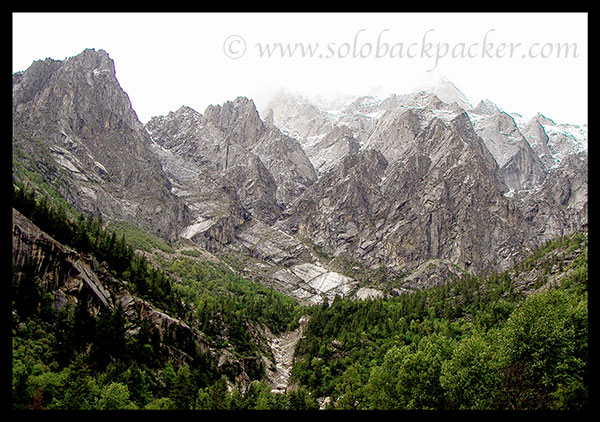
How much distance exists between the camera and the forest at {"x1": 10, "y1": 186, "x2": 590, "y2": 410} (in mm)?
32250

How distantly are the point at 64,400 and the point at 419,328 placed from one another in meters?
69.0

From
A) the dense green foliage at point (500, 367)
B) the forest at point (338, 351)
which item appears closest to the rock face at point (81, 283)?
the forest at point (338, 351)

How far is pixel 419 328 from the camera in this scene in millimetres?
86500

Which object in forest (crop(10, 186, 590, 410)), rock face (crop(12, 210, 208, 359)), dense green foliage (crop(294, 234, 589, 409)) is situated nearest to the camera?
dense green foliage (crop(294, 234, 589, 409))

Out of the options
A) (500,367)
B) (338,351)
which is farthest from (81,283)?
(338,351)

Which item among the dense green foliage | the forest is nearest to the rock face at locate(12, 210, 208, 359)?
the forest

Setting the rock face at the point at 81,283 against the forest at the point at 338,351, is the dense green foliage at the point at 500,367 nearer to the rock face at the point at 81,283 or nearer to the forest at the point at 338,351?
the forest at the point at 338,351

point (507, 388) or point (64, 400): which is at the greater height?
point (507, 388)

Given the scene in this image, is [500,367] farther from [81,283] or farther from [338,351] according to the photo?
[338,351]

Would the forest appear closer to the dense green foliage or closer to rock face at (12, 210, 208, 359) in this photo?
the dense green foliage

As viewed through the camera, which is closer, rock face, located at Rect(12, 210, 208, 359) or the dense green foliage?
the dense green foliage

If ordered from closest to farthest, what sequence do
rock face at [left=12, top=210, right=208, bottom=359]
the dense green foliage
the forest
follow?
the dense green foliage
the forest
rock face at [left=12, top=210, right=208, bottom=359]
